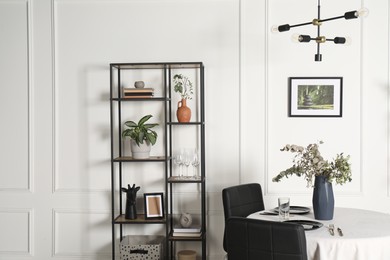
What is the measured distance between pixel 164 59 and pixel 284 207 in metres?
1.93

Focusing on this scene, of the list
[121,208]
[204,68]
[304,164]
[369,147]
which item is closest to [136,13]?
[204,68]

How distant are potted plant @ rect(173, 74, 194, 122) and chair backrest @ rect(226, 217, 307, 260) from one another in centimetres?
163

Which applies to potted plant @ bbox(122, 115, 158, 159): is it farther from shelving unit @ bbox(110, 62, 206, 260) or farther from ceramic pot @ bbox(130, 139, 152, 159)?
shelving unit @ bbox(110, 62, 206, 260)


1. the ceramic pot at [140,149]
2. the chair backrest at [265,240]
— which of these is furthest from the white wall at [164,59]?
the chair backrest at [265,240]

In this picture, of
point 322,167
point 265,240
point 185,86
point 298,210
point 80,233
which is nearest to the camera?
point 265,240

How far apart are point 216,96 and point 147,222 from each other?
4.27 feet

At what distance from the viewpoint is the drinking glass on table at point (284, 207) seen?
112 inches

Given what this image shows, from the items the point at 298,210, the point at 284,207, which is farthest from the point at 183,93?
the point at 284,207

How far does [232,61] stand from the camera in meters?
4.10

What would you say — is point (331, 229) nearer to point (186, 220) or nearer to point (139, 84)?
point (186, 220)

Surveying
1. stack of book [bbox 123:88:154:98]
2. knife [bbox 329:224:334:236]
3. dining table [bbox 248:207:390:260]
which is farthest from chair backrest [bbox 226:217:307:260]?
stack of book [bbox 123:88:154:98]

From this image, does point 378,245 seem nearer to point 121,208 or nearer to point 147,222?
point 147,222

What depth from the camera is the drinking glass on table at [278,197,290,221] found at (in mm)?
2854

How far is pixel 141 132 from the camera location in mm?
3855
